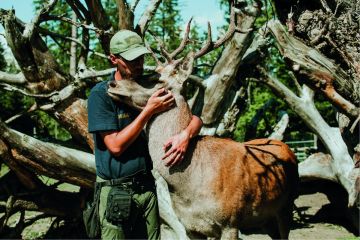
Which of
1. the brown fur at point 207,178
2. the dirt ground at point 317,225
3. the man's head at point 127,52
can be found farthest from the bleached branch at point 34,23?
the dirt ground at point 317,225

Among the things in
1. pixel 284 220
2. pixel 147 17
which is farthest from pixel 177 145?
pixel 147 17

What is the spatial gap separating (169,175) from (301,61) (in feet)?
7.27

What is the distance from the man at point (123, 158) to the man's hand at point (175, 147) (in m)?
0.35

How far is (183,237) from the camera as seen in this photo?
23.8 ft

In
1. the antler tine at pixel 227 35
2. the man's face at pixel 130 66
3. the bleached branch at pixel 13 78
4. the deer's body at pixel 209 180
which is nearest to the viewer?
the man's face at pixel 130 66

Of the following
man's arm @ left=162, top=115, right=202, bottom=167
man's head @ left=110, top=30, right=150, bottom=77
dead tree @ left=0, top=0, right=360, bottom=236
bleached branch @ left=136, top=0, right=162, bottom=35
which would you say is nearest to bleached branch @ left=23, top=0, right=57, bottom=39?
dead tree @ left=0, top=0, right=360, bottom=236

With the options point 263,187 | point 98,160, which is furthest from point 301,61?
point 98,160

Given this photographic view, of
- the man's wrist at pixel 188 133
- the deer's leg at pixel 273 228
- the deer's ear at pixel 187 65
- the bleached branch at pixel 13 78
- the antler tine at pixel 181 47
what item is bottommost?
the deer's leg at pixel 273 228

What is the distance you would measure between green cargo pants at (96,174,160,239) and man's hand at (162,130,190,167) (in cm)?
49

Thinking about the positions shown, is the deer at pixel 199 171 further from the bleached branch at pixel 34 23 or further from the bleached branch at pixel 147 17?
the bleached branch at pixel 34 23

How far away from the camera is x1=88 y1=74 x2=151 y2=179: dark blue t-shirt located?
4.14m

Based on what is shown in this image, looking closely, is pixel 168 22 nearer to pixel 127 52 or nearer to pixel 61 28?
pixel 61 28

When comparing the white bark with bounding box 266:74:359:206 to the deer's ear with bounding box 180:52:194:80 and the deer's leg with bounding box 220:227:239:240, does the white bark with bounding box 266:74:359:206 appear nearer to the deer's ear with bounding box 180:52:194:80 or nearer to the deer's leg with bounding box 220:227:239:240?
the deer's leg with bounding box 220:227:239:240

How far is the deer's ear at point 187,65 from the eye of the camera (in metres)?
5.09
